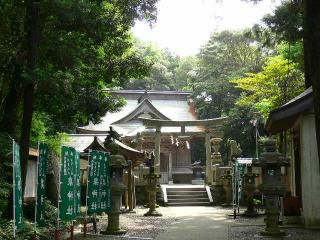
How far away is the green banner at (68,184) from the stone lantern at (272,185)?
15.7ft

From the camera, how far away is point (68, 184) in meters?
8.68

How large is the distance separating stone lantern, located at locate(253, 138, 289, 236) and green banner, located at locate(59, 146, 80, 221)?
15.7ft

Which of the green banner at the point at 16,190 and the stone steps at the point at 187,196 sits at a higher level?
the green banner at the point at 16,190

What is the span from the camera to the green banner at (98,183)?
10.4 metres

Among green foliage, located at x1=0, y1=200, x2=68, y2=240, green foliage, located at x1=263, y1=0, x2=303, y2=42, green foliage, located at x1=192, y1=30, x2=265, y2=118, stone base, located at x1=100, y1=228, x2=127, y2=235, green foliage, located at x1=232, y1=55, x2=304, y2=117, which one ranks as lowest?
stone base, located at x1=100, y1=228, x2=127, y2=235

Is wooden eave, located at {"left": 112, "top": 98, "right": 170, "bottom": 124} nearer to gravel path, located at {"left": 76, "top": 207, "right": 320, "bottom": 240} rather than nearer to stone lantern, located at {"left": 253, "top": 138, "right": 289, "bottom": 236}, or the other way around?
gravel path, located at {"left": 76, "top": 207, "right": 320, "bottom": 240}

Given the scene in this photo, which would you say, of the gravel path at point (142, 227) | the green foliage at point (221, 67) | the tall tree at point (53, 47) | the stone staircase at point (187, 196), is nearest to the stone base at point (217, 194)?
the stone staircase at point (187, 196)

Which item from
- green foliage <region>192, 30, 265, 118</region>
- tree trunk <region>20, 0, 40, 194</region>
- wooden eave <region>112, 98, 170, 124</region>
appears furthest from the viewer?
green foliage <region>192, 30, 265, 118</region>

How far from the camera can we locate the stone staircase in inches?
910

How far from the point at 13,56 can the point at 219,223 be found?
8466 mm

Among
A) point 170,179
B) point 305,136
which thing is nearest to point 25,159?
point 305,136

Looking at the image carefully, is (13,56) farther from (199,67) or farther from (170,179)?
(199,67)

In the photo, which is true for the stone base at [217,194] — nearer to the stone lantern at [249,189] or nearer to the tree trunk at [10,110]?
the stone lantern at [249,189]

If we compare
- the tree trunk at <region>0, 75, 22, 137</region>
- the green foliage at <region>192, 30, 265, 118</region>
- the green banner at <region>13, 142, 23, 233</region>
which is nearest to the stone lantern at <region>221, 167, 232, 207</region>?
the tree trunk at <region>0, 75, 22, 137</region>
